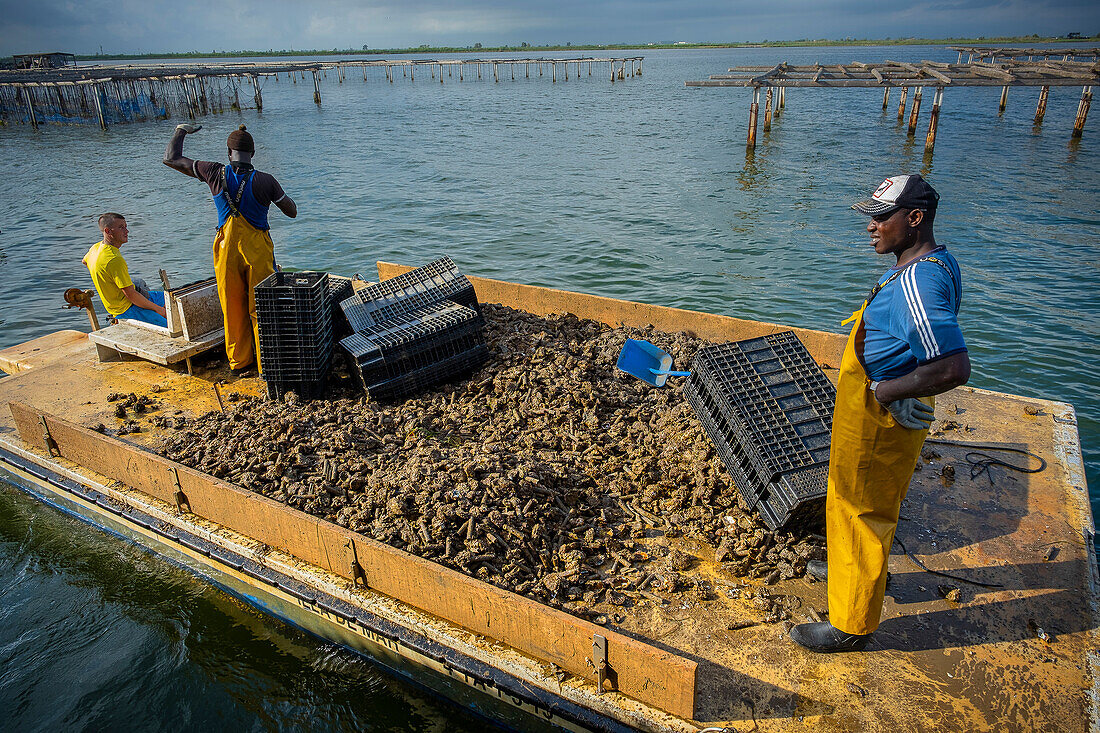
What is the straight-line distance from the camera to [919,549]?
3961 mm

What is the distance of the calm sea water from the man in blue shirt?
97.1 inches

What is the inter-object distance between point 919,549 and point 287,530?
3.99 m

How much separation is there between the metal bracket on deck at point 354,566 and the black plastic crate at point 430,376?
1893mm

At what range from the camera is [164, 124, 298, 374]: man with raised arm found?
555cm

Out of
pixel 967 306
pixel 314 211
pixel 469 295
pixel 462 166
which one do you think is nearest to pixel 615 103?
pixel 462 166

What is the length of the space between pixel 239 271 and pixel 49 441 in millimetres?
2041

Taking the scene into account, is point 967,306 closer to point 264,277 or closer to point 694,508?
point 694,508

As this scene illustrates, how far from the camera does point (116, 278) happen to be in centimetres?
654

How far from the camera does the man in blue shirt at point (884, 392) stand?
2633 millimetres

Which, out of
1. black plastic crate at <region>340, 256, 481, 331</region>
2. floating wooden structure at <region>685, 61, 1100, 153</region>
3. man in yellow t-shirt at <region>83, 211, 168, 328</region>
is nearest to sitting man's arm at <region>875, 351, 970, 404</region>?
black plastic crate at <region>340, 256, 481, 331</region>

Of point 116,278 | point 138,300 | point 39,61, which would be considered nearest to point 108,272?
point 116,278

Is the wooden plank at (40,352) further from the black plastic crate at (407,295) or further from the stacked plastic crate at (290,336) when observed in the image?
the black plastic crate at (407,295)

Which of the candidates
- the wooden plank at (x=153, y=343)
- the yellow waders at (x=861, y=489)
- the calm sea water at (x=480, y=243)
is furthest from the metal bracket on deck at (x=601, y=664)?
the wooden plank at (x=153, y=343)

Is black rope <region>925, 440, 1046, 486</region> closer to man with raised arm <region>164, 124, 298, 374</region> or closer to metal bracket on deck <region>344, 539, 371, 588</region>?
metal bracket on deck <region>344, 539, 371, 588</region>
